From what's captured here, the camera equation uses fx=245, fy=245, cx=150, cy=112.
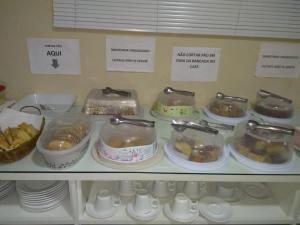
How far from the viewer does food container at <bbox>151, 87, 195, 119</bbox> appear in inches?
39.0

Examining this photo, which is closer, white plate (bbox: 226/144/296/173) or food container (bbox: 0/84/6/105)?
white plate (bbox: 226/144/296/173)

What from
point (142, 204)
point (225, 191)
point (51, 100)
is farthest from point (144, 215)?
point (51, 100)

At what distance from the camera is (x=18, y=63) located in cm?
104

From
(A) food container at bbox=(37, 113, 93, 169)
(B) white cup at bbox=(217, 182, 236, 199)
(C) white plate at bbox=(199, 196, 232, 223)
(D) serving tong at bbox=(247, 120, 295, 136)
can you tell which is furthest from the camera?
(B) white cup at bbox=(217, 182, 236, 199)

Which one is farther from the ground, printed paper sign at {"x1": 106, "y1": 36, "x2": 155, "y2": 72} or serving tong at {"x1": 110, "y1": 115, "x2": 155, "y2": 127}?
printed paper sign at {"x1": 106, "y1": 36, "x2": 155, "y2": 72}

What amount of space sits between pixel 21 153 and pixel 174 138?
Result: 0.48m

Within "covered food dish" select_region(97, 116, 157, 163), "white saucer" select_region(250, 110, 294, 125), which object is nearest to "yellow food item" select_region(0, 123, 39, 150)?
"covered food dish" select_region(97, 116, 157, 163)

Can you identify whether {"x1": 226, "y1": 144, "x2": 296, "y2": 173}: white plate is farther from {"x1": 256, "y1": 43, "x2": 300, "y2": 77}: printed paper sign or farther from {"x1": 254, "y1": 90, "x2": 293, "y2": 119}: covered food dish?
{"x1": 256, "y1": 43, "x2": 300, "y2": 77}: printed paper sign

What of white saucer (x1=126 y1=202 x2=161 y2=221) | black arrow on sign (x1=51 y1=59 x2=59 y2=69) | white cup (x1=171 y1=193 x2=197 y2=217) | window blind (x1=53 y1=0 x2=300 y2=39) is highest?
window blind (x1=53 y1=0 x2=300 y2=39)

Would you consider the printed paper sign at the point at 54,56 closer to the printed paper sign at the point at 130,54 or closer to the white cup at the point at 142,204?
the printed paper sign at the point at 130,54

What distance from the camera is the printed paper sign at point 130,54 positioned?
102cm

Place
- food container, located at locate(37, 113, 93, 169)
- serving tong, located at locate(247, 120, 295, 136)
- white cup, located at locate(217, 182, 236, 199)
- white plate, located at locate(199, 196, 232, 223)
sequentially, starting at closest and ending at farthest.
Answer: food container, located at locate(37, 113, 93, 169)
serving tong, located at locate(247, 120, 295, 136)
white plate, located at locate(199, 196, 232, 223)
white cup, located at locate(217, 182, 236, 199)

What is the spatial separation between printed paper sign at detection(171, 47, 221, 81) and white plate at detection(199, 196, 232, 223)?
523 mm

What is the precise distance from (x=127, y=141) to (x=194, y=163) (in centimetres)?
22
